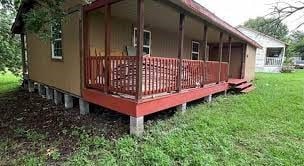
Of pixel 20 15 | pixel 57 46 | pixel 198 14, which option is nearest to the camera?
pixel 198 14

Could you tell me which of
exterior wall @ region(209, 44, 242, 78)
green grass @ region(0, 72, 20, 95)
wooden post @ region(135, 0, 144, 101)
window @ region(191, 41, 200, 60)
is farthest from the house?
exterior wall @ region(209, 44, 242, 78)

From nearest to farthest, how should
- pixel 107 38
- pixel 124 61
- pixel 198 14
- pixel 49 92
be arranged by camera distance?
1. pixel 124 61
2. pixel 107 38
3. pixel 198 14
4. pixel 49 92

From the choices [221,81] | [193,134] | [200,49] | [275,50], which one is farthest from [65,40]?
[275,50]

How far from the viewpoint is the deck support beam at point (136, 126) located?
190 inches

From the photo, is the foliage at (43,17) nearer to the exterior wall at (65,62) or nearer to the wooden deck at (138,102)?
the exterior wall at (65,62)

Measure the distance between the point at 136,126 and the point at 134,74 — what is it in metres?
1.09

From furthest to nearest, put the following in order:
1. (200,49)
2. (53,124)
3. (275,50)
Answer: (275,50) < (200,49) < (53,124)

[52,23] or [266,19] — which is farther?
[266,19]

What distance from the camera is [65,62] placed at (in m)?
7.34

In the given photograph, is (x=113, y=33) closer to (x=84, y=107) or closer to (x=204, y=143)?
(x=84, y=107)

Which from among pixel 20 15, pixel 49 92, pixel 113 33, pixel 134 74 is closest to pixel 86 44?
pixel 113 33

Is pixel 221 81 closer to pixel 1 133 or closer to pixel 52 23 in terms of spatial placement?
pixel 52 23

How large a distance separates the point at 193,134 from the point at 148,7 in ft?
11.7

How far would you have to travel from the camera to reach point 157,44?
397 inches
